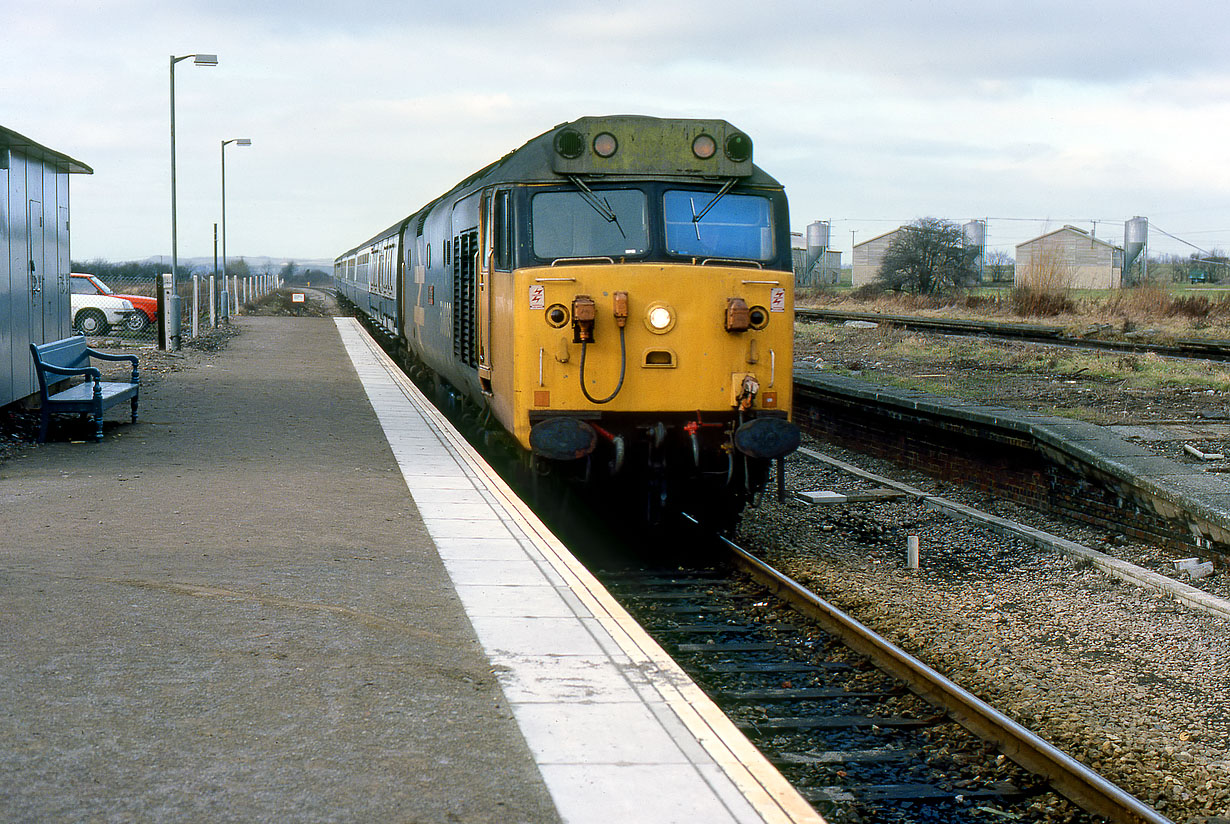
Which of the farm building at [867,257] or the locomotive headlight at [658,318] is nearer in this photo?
the locomotive headlight at [658,318]

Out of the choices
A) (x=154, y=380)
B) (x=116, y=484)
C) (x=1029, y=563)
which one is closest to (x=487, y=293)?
(x=116, y=484)

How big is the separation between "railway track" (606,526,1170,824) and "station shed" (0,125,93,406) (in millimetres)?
7606

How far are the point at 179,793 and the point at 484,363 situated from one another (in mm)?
6845

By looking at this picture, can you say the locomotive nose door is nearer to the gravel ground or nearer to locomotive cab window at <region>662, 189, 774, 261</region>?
locomotive cab window at <region>662, 189, 774, 261</region>

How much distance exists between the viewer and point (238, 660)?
4902mm

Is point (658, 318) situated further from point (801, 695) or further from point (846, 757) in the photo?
point (846, 757)

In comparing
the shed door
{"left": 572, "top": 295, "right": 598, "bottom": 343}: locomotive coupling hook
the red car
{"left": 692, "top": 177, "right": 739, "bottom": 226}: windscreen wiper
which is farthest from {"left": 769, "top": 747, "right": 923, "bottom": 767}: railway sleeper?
the red car

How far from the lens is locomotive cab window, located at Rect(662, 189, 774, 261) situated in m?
8.93

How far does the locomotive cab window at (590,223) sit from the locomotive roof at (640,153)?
145 millimetres

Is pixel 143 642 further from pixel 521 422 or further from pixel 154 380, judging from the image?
pixel 154 380

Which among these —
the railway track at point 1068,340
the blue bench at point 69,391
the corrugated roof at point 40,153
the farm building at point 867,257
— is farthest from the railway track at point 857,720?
the farm building at point 867,257

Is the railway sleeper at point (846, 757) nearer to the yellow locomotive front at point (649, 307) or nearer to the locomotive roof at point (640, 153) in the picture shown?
the yellow locomotive front at point (649, 307)

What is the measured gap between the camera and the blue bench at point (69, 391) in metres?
11.5

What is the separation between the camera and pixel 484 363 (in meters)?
10.3
